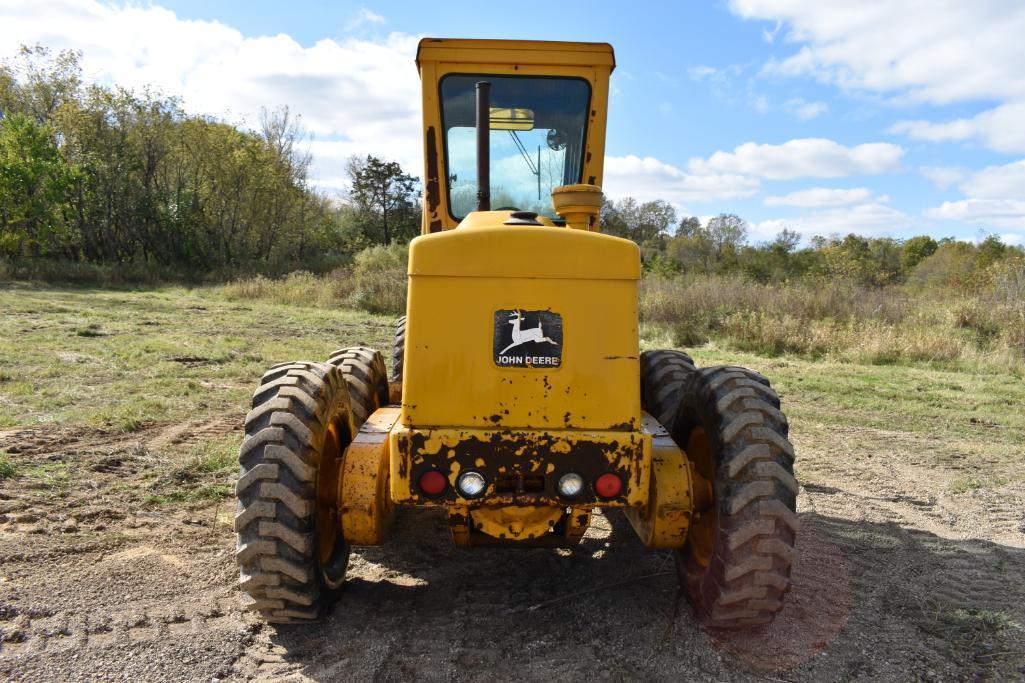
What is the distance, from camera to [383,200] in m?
43.5

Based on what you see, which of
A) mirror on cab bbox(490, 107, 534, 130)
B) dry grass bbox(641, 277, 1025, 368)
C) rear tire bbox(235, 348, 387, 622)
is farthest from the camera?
dry grass bbox(641, 277, 1025, 368)

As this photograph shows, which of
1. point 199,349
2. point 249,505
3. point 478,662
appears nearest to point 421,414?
point 249,505

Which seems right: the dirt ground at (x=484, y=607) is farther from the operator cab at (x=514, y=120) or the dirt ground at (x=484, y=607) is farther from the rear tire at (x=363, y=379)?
the operator cab at (x=514, y=120)

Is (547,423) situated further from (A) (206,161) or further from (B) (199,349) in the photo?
(A) (206,161)

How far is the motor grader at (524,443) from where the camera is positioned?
9.64 ft

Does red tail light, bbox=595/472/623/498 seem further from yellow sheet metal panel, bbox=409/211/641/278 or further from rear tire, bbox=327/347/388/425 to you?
rear tire, bbox=327/347/388/425

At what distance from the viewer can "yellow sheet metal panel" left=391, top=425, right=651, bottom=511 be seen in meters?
2.91

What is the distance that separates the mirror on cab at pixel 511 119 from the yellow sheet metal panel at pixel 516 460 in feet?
7.88

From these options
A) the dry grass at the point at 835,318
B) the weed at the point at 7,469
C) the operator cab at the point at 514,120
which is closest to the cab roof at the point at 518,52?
the operator cab at the point at 514,120

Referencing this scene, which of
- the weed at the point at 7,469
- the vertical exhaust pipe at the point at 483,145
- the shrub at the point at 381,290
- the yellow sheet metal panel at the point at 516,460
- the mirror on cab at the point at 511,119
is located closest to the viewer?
the yellow sheet metal panel at the point at 516,460

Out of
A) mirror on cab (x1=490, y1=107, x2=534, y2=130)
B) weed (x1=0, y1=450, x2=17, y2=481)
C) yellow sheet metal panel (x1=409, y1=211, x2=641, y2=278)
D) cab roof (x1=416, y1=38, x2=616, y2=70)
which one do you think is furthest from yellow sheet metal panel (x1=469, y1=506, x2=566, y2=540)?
weed (x1=0, y1=450, x2=17, y2=481)

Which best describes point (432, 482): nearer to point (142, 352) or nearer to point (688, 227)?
point (142, 352)

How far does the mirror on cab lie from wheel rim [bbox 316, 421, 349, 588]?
2.16 meters

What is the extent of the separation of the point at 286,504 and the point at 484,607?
3.74ft
